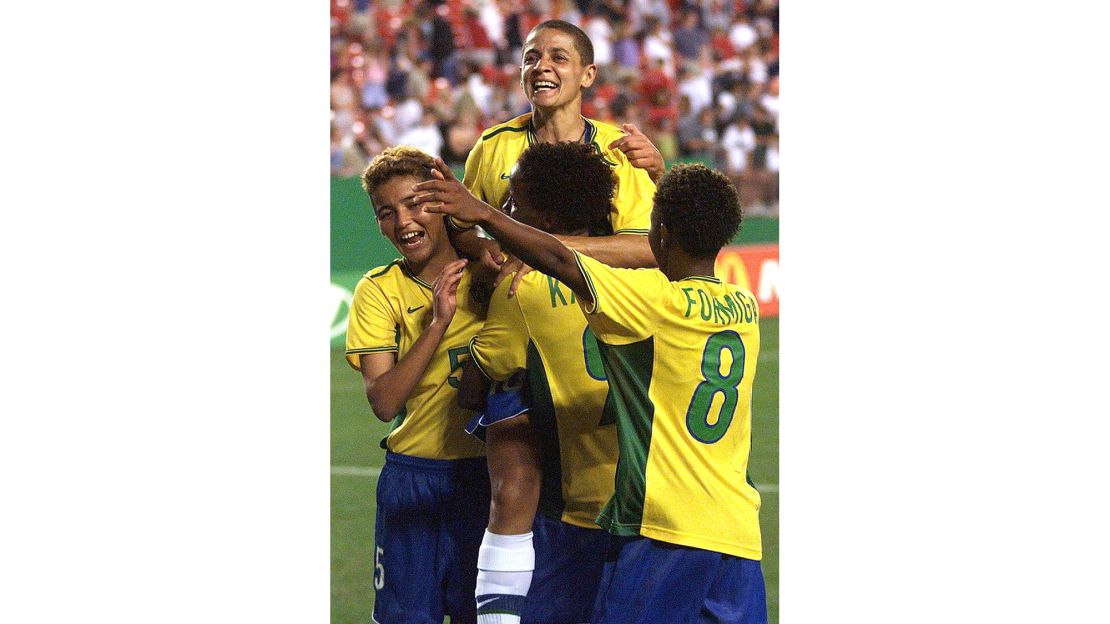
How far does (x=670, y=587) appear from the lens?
2986mm

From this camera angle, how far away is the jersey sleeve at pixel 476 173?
372 centimetres

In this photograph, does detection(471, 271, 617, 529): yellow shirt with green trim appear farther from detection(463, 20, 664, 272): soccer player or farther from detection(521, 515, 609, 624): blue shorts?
detection(463, 20, 664, 272): soccer player

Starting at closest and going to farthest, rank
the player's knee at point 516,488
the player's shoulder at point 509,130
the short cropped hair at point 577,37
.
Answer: the player's knee at point 516,488
the short cropped hair at point 577,37
the player's shoulder at point 509,130

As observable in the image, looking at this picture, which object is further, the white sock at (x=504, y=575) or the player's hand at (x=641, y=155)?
the player's hand at (x=641, y=155)

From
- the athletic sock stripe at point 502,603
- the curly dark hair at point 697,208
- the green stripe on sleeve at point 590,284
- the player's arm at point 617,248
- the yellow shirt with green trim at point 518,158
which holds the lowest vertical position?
the athletic sock stripe at point 502,603

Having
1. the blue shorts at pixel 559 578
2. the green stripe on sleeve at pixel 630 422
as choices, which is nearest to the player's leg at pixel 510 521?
the blue shorts at pixel 559 578

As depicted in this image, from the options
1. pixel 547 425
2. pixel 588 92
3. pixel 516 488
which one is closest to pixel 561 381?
pixel 547 425

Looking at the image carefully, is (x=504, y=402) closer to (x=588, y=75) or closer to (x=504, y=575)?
(x=504, y=575)

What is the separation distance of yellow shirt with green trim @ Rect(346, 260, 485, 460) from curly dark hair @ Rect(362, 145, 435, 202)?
0.85 feet

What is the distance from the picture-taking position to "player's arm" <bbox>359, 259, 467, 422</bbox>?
3434 mm

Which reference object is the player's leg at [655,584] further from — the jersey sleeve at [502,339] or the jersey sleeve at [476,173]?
the jersey sleeve at [476,173]

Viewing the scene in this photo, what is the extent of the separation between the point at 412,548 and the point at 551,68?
1452 millimetres

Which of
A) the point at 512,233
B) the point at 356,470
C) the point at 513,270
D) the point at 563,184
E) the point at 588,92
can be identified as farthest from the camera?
the point at 588,92

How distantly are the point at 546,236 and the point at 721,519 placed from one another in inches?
31.9
